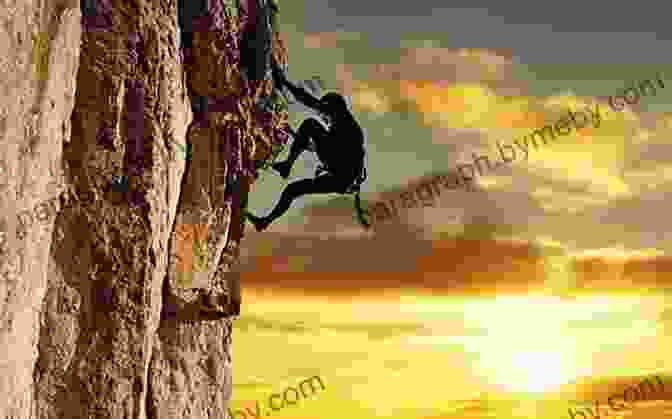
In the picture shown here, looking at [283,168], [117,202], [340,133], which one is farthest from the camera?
[283,168]

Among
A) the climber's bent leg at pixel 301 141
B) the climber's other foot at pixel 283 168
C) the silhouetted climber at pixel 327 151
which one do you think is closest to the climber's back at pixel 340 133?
the silhouetted climber at pixel 327 151

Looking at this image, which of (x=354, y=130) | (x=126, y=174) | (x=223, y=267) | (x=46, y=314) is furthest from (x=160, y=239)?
(x=354, y=130)

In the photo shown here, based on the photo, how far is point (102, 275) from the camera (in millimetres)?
6008

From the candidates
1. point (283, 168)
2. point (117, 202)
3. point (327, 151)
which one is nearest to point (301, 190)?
point (283, 168)

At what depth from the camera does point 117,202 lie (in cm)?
612

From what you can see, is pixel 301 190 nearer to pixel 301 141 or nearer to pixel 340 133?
pixel 301 141

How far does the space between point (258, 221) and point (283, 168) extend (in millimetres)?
508

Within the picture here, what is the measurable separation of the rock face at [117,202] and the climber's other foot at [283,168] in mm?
460

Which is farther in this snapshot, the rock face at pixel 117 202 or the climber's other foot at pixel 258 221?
the climber's other foot at pixel 258 221

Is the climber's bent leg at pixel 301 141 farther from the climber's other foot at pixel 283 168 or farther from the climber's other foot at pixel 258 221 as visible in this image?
the climber's other foot at pixel 258 221

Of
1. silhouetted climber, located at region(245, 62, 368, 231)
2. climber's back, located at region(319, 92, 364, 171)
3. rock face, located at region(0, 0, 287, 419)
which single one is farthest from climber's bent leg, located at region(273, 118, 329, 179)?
rock face, located at region(0, 0, 287, 419)

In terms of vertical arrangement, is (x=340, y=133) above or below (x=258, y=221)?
above

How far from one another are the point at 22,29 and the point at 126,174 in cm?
145

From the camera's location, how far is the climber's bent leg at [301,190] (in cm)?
846
